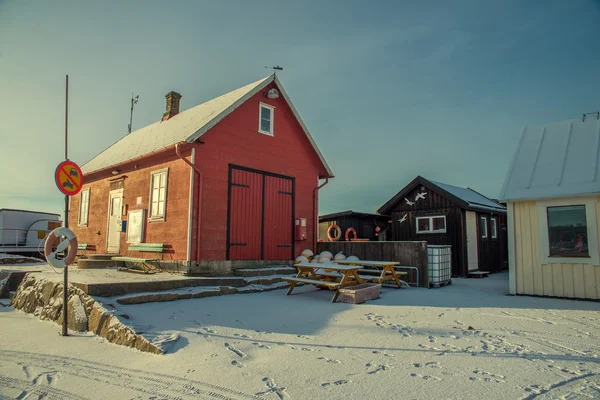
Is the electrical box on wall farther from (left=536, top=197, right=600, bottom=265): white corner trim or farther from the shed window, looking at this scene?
the shed window

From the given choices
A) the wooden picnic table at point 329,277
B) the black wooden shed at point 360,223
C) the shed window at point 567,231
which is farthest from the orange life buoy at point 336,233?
the shed window at point 567,231

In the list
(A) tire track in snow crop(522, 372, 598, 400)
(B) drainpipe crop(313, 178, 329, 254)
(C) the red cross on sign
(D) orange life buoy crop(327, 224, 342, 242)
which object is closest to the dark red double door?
(B) drainpipe crop(313, 178, 329, 254)

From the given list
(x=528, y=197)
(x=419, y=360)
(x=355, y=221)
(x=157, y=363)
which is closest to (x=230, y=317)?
(x=157, y=363)

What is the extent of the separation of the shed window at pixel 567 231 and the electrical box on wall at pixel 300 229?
21.6ft

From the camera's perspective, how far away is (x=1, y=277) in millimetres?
9906

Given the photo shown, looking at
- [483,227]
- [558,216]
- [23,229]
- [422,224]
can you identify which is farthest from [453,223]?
[23,229]

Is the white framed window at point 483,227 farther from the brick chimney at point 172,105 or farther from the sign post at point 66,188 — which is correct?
the sign post at point 66,188

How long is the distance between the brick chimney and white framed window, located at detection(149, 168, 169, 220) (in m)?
4.31

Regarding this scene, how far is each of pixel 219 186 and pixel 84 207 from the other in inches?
308

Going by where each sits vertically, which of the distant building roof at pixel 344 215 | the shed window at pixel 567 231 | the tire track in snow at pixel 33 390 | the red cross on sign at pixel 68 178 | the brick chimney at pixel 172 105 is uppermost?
the brick chimney at pixel 172 105

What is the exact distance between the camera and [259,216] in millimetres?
11242

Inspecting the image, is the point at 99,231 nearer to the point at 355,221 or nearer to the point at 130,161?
the point at 130,161

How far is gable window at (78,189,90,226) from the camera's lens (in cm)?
1475

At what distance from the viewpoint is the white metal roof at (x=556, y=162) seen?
8750 mm
